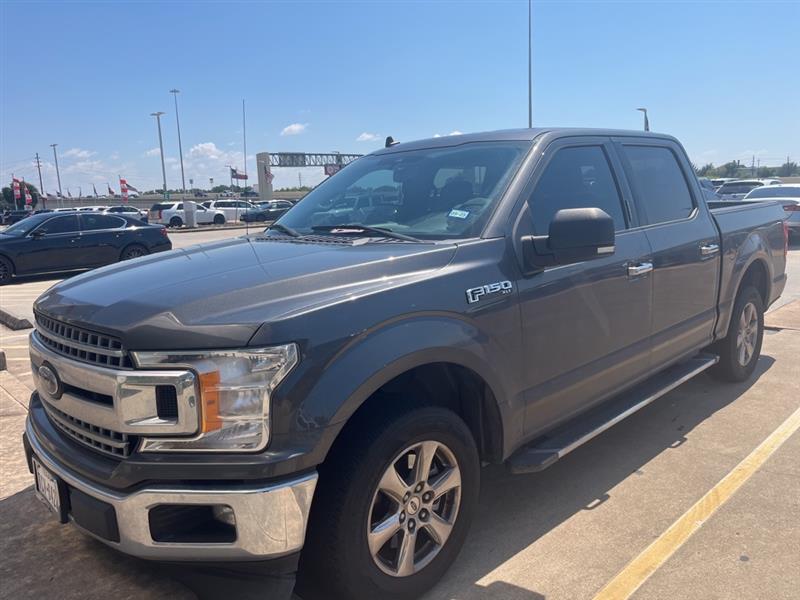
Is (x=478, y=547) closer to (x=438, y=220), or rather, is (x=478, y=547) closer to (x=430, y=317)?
(x=430, y=317)

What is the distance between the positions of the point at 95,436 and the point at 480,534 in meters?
1.83

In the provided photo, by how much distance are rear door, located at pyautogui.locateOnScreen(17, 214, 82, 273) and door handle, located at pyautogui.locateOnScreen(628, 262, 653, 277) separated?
13425mm

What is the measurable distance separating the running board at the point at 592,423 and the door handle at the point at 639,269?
76 cm

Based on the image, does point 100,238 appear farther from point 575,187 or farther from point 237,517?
point 237,517

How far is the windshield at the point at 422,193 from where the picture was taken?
3121mm

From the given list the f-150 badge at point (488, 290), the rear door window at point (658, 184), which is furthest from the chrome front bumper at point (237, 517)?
the rear door window at point (658, 184)

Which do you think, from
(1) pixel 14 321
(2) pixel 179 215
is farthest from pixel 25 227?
(2) pixel 179 215

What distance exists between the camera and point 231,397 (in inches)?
81.2

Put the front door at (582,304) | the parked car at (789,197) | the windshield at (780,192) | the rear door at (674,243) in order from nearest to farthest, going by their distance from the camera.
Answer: the front door at (582,304), the rear door at (674,243), the parked car at (789,197), the windshield at (780,192)

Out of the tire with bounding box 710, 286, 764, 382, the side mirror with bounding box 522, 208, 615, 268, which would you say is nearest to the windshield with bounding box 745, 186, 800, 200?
the tire with bounding box 710, 286, 764, 382

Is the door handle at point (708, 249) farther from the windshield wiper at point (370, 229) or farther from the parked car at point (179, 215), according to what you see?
the parked car at point (179, 215)

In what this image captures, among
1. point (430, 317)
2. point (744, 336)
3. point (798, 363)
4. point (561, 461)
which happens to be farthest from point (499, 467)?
point (798, 363)

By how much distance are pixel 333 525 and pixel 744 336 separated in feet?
14.4

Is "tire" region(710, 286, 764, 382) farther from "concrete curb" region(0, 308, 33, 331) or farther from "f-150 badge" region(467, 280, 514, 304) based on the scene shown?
"concrete curb" region(0, 308, 33, 331)
